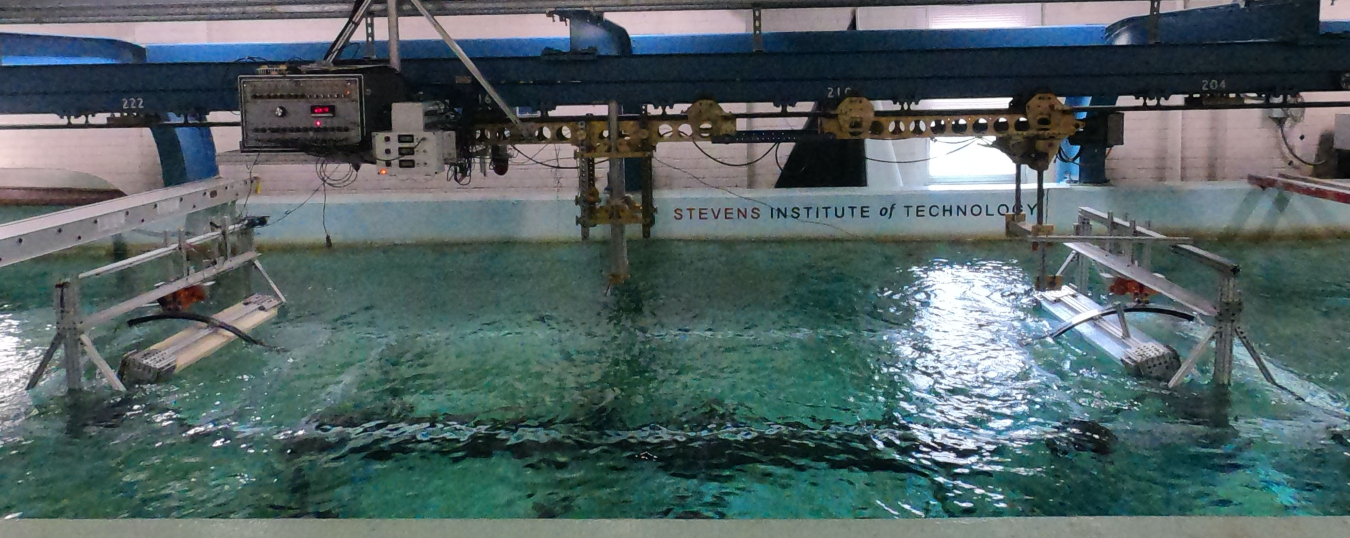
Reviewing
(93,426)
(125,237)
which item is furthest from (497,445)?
(125,237)

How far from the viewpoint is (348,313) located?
6.96 m

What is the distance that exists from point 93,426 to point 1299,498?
5.35m

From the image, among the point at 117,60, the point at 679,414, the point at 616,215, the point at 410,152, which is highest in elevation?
the point at 117,60

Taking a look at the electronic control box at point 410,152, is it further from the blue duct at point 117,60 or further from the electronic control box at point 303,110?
the blue duct at point 117,60

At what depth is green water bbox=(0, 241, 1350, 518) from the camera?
3826 mm

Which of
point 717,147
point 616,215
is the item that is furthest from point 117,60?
point 717,147

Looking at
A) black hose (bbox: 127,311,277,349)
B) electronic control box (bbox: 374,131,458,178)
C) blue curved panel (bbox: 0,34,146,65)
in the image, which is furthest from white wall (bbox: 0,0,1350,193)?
electronic control box (bbox: 374,131,458,178)

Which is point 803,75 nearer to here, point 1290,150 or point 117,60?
point 117,60

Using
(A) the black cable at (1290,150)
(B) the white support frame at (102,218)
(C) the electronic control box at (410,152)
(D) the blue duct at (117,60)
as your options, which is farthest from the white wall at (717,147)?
(C) the electronic control box at (410,152)

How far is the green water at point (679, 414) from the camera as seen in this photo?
12.6 feet

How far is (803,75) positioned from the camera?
18.0 feet

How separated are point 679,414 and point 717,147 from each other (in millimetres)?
6824

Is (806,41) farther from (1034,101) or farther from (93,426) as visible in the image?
(93,426)

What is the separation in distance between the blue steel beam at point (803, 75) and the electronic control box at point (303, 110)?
0.68m
